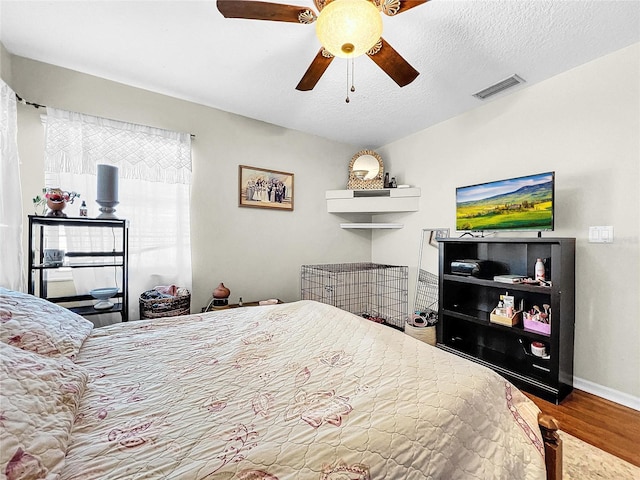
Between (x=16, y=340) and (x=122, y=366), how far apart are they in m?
0.35

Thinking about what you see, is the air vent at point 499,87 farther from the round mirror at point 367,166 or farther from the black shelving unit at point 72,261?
the black shelving unit at point 72,261

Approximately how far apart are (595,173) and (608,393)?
1597 mm

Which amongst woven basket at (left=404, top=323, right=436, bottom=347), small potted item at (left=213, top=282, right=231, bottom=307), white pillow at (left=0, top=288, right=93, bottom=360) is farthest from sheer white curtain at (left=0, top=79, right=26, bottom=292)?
woven basket at (left=404, top=323, right=436, bottom=347)

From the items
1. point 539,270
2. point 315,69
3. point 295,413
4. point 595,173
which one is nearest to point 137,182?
point 315,69

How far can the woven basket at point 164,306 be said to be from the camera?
233 centimetres

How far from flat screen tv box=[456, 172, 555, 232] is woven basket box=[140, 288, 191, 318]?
2.66m

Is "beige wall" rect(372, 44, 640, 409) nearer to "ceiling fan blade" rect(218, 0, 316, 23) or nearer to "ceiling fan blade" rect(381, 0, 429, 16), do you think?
"ceiling fan blade" rect(381, 0, 429, 16)

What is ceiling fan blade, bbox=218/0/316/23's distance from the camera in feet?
4.23

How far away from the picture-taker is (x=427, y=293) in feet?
10.9

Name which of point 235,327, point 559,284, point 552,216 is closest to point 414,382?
point 235,327

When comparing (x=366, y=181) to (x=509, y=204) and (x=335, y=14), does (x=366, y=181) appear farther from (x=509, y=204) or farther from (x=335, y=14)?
(x=335, y=14)

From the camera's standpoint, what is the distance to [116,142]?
2.45 metres

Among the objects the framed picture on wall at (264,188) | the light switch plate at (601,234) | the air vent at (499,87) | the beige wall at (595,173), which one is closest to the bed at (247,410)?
the beige wall at (595,173)

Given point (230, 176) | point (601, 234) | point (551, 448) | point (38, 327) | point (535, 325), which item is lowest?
point (551, 448)
